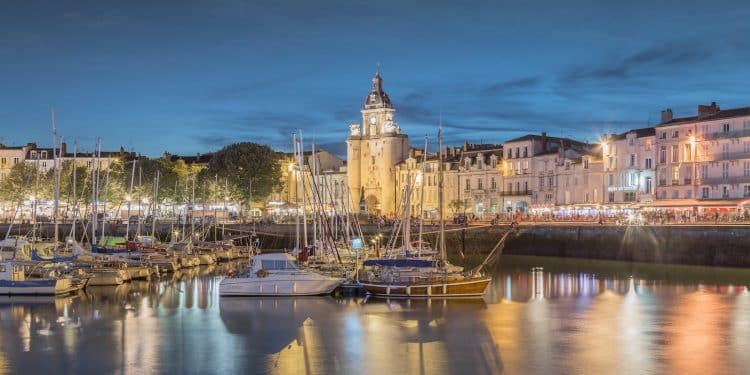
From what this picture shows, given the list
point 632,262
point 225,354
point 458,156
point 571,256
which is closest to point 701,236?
point 632,262

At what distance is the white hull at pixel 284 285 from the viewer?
45031 millimetres

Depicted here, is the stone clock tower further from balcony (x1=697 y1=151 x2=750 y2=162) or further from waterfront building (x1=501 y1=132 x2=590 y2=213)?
balcony (x1=697 y1=151 x2=750 y2=162)

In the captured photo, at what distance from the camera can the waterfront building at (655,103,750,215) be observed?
7962 centimetres

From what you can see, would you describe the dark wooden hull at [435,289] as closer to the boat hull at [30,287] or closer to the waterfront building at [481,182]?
the boat hull at [30,287]

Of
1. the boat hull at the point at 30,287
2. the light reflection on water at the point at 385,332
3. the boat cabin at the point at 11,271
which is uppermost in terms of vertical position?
the boat cabin at the point at 11,271

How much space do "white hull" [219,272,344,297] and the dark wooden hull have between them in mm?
2551

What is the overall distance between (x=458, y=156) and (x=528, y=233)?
1683 inches

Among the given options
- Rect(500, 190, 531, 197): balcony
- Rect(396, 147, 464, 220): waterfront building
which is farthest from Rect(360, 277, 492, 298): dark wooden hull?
Rect(396, 147, 464, 220): waterfront building

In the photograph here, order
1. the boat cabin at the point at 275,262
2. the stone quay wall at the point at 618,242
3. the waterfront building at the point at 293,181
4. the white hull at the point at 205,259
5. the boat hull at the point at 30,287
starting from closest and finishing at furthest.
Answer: the boat cabin at the point at 275,262, the boat hull at the point at 30,287, the stone quay wall at the point at 618,242, the white hull at the point at 205,259, the waterfront building at the point at 293,181

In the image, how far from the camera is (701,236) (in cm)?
6681

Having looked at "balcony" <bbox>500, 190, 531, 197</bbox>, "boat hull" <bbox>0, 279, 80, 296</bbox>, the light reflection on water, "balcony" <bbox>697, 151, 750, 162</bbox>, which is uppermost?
"balcony" <bbox>697, 151, 750, 162</bbox>

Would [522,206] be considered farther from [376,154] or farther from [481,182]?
[376,154]

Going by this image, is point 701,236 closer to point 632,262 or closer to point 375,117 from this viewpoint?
point 632,262

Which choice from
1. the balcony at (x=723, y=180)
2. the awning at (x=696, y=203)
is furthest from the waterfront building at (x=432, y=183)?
the balcony at (x=723, y=180)
